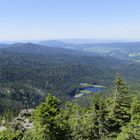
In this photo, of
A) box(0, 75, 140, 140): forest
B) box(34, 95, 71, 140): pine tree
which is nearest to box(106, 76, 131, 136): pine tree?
box(0, 75, 140, 140): forest

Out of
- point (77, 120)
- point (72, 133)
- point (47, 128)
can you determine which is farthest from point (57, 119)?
point (77, 120)

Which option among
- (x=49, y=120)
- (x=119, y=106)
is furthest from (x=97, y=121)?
(x=49, y=120)

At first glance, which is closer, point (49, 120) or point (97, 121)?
point (49, 120)

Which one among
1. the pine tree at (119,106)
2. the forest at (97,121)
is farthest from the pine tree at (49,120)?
the pine tree at (119,106)

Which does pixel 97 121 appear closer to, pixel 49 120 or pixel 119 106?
pixel 119 106

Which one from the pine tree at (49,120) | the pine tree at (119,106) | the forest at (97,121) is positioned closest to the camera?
the pine tree at (49,120)

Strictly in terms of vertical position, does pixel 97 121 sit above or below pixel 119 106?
below

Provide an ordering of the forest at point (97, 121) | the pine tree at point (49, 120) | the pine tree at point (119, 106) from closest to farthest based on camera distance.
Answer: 1. the pine tree at point (49, 120)
2. the forest at point (97, 121)
3. the pine tree at point (119, 106)

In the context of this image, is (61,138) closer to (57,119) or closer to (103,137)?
(57,119)

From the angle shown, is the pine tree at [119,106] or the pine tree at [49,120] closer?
the pine tree at [49,120]

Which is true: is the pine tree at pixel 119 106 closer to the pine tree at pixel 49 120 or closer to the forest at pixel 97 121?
the forest at pixel 97 121

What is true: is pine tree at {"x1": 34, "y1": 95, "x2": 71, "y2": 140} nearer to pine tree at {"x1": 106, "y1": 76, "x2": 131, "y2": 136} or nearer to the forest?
the forest
